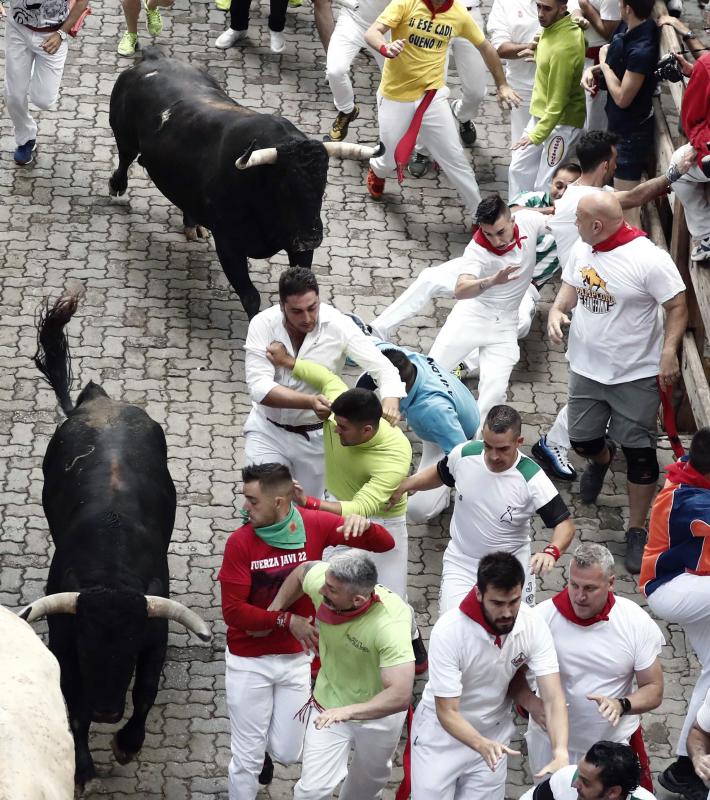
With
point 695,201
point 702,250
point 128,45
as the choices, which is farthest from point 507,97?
point 128,45

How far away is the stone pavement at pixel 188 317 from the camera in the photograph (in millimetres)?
8062

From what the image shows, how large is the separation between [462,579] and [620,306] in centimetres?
209

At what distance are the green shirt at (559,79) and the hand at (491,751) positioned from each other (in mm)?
6239

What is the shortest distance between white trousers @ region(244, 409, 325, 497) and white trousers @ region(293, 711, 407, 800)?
1973 millimetres

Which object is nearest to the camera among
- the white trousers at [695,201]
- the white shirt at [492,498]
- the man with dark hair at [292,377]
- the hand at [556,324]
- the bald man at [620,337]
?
the white shirt at [492,498]

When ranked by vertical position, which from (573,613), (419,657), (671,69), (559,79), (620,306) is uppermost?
(671,69)

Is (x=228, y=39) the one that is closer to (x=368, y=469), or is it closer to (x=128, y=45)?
(x=128, y=45)

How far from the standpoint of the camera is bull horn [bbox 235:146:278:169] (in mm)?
9734

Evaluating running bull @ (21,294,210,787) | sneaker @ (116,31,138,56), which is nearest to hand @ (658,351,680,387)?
running bull @ (21,294,210,787)

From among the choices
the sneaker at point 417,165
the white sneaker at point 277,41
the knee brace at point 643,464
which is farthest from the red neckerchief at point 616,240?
the white sneaker at point 277,41

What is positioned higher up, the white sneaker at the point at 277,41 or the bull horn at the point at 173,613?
the white sneaker at the point at 277,41

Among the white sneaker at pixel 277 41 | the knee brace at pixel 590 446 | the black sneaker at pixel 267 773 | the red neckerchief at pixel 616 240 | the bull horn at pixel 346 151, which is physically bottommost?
the black sneaker at pixel 267 773

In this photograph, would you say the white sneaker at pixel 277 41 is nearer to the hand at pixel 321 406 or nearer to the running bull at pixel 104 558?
the running bull at pixel 104 558

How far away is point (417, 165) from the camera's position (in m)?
12.7
